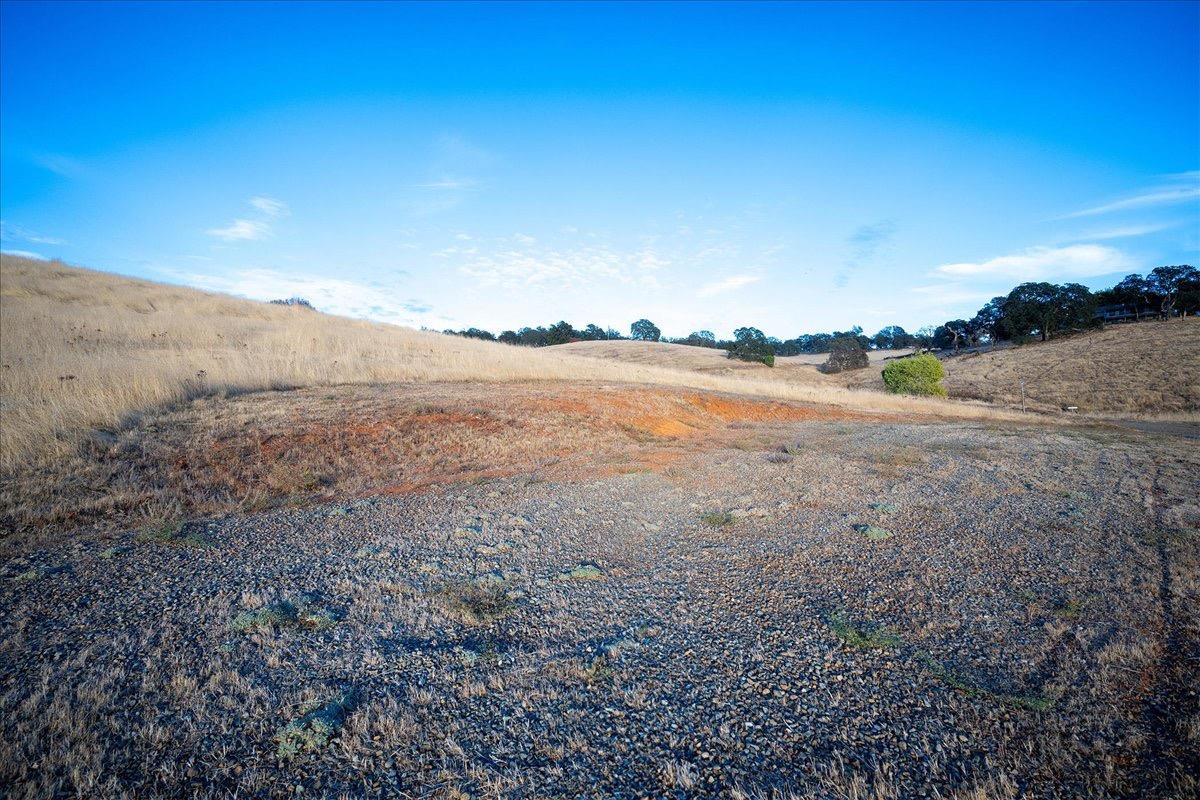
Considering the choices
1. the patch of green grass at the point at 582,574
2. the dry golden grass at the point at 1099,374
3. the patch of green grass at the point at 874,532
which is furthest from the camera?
the dry golden grass at the point at 1099,374

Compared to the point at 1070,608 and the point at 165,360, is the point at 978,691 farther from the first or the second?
the point at 165,360

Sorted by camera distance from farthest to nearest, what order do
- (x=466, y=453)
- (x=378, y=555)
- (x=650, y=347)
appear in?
(x=650, y=347)
(x=466, y=453)
(x=378, y=555)

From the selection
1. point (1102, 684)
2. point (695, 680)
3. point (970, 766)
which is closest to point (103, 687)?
point (695, 680)

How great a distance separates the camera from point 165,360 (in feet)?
44.2

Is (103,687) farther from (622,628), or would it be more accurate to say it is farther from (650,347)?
(650,347)

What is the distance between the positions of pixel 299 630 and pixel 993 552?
715 centimetres

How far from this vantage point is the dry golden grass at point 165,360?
9.00m

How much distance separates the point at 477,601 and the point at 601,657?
1370 mm

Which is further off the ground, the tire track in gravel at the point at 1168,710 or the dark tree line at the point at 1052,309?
the dark tree line at the point at 1052,309

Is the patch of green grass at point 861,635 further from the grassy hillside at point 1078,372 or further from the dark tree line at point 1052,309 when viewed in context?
the dark tree line at point 1052,309

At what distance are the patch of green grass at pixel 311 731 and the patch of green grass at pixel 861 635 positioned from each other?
3.61 m

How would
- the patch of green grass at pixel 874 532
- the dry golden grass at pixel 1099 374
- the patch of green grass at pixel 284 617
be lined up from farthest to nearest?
the dry golden grass at pixel 1099 374
the patch of green grass at pixel 874 532
the patch of green grass at pixel 284 617

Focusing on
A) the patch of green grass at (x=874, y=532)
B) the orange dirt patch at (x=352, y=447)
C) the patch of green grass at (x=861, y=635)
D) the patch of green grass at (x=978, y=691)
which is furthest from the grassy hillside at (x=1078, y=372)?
the patch of green grass at (x=978, y=691)

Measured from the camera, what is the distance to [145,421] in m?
9.05
